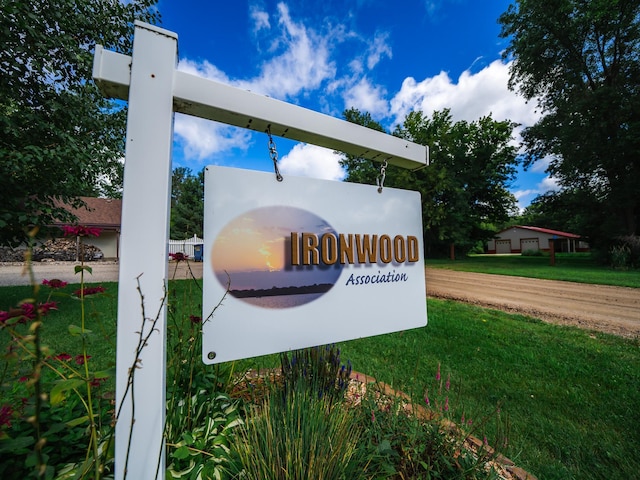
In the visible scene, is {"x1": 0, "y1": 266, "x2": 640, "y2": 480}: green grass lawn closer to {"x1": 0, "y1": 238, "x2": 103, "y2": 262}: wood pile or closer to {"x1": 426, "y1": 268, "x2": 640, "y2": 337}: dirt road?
{"x1": 426, "y1": 268, "x2": 640, "y2": 337}: dirt road

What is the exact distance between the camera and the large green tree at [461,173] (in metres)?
20.3

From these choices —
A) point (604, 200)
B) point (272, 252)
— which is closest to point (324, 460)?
point (272, 252)

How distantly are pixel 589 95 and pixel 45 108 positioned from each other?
64.1ft

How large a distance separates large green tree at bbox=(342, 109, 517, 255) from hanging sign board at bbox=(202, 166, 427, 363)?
63.6 feet

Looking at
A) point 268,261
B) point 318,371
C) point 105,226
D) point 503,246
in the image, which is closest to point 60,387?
point 268,261

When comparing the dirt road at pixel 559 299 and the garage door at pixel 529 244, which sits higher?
the garage door at pixel 529 244

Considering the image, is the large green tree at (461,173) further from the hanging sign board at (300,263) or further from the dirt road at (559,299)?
the hanging sign board at (300,263)

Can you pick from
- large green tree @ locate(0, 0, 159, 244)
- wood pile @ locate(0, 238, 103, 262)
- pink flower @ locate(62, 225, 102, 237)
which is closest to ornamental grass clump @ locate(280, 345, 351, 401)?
pink flower @ locate(62, 225, 102, 237)

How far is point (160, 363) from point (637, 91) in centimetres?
2035

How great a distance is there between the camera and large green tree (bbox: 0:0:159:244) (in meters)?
3.24

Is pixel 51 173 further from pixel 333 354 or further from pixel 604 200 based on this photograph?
pixel 604 200

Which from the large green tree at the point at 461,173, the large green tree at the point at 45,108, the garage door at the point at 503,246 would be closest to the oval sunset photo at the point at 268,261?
the large green tree at the point at 45,108

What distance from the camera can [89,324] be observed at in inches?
161

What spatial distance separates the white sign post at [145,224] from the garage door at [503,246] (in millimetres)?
45580
